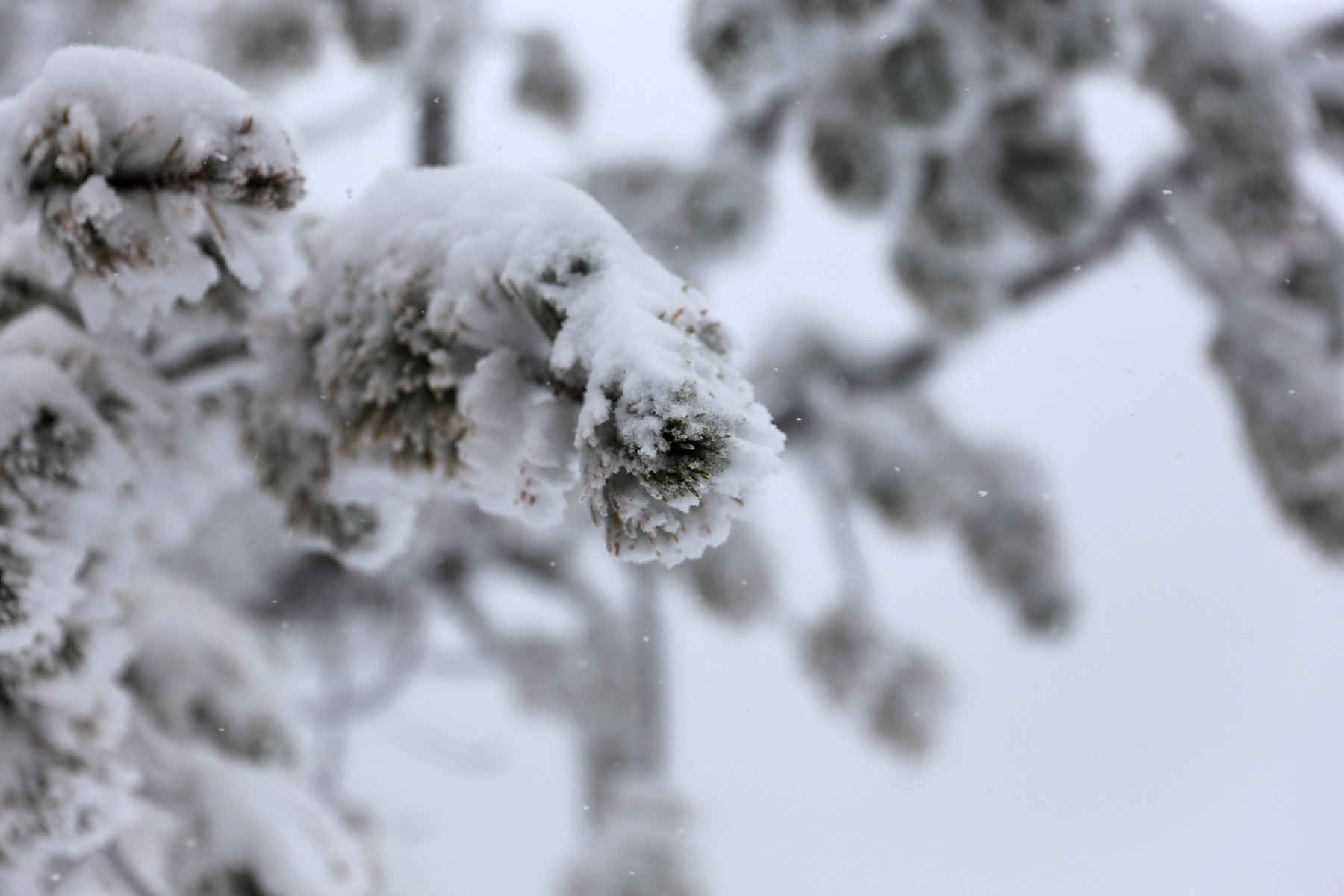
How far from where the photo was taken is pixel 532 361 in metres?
0.78

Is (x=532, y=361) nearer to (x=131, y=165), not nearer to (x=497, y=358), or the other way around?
(x=497, y=358)

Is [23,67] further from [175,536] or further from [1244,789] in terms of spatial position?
[1244,789]

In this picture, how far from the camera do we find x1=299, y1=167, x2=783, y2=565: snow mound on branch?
1.93ft

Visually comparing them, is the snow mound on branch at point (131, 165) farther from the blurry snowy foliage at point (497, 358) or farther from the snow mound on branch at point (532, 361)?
the snow mound on branch at point (532, 361)

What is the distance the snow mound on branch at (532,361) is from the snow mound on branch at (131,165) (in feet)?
0.44

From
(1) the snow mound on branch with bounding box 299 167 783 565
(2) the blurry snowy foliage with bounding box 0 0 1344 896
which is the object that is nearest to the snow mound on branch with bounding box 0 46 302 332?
(2) the blurry snowy foliage with bounding box 0 0 1344 896

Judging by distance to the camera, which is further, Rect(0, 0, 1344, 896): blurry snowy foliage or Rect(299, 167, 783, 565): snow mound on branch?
Rect(0, 0, 1344, 896): blurry snowy foliage

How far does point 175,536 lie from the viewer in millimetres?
1198

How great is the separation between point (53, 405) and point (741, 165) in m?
1.56

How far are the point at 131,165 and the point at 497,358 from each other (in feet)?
1.17

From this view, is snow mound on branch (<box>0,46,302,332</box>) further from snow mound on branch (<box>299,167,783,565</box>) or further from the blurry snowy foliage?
snow mound on branch (<box>299,167,783,565</box>)

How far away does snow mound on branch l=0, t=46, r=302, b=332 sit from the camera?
0.71 meters

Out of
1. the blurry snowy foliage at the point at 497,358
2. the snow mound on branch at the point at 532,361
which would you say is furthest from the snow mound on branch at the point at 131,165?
the snow mound on branch at the point at 532,361

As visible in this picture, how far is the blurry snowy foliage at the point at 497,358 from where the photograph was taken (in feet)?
Result: 2.40
